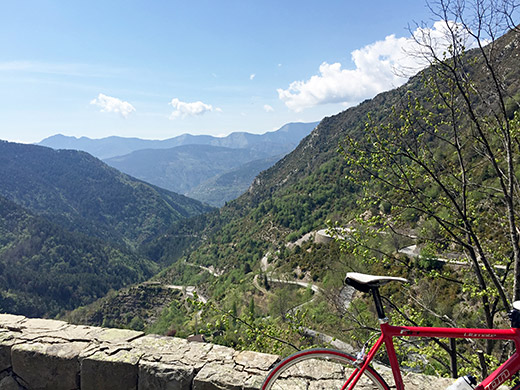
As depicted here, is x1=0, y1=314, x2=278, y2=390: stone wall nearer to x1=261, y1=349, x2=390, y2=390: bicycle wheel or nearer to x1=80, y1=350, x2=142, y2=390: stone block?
x1=80, y1=350, x2=142, y2=390: stone block

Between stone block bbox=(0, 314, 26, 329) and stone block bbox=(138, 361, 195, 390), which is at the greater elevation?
stone block bbox=(0, 314, 26, 329)

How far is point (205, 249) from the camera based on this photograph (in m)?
107

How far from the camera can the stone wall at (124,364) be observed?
3.04m

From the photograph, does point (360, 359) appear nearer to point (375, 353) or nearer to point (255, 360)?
point (375, 353)

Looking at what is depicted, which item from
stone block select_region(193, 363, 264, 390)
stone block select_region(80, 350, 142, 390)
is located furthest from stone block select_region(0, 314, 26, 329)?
stone block select_region(193, 363, 264, 390)

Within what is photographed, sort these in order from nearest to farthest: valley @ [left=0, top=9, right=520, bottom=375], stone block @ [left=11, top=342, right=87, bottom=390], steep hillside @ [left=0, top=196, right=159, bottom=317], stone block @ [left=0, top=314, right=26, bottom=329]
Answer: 1. stone block @ [left=11, top=342, right=87, bottom=390]
2. stone block @ [left=0, top=314, right=26, bottom=329]
3. valley @ [left=0, top=9, right=520, bottom=375]
4. steep hillside @ [left=0, top=196, right=159, bottom=317]

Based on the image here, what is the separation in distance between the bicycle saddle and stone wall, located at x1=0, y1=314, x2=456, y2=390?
1.21 m

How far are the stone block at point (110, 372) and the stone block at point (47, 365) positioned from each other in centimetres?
15

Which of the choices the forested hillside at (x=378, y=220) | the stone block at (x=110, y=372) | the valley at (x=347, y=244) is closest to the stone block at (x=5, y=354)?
the stone block at (x=110, y=372)

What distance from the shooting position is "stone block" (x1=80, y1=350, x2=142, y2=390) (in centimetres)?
322

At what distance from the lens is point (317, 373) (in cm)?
269

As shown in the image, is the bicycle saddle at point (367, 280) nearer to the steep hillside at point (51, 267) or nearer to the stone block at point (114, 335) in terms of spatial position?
the stone block at point (114, 335)

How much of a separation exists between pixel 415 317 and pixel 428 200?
2647mm

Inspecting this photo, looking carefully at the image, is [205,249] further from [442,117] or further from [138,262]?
→ [442,117]
